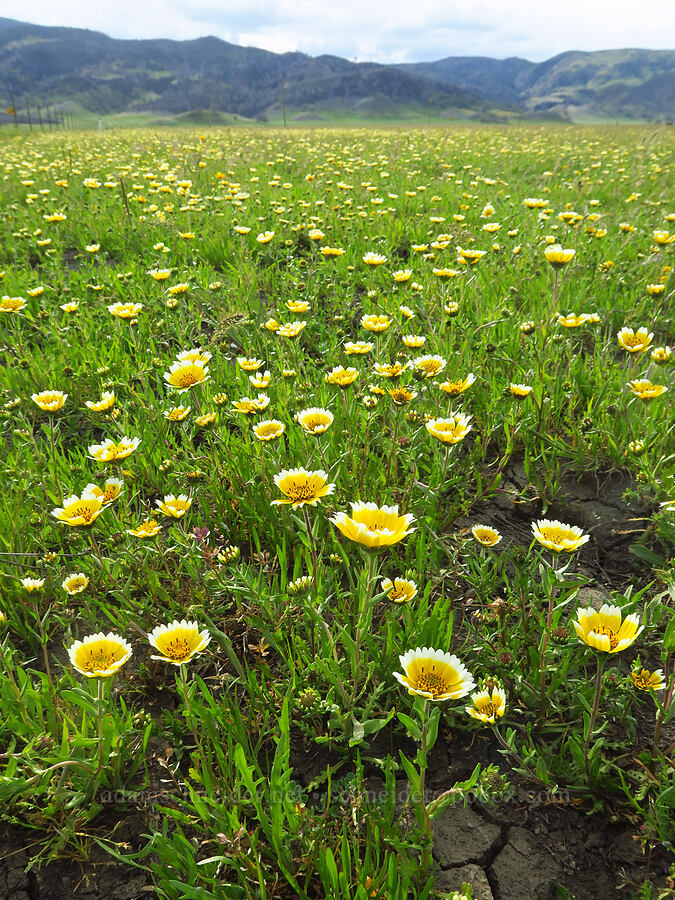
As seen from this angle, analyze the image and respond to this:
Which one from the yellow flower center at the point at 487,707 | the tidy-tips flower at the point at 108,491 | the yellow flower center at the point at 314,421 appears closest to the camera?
the yellow flower center at the point at 487,707

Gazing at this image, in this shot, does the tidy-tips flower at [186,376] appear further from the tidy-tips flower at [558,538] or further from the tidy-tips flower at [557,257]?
the tidy-tips flower at [557,257]

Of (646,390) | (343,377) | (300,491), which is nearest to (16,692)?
(300,491)

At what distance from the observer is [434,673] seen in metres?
1.21

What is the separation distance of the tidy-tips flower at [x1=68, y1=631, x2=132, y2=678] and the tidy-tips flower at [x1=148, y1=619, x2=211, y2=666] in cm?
8

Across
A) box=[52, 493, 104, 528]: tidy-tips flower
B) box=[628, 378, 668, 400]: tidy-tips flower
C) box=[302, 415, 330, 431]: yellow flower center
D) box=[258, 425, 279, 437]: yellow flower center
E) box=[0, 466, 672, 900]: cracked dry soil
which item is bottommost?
box=[0, 466, 672, 900]: cracked dry soil

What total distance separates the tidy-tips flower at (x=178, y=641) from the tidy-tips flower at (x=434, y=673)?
0.53 m

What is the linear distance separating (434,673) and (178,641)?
0.68 metres

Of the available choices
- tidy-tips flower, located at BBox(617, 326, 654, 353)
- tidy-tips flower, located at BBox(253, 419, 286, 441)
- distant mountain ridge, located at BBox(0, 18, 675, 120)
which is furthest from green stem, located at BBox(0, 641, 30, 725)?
distant mountain ridge, located at BBox(0, 18, 675, 120)

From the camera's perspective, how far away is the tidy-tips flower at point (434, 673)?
1.18 meters

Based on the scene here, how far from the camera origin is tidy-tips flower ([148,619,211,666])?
4.34 feet

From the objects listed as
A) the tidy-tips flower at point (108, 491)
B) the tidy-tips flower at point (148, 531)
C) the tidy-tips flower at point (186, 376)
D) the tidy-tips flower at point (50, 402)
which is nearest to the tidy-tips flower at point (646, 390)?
the tidy-tips flower at point (186, 376)

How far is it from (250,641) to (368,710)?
542 millimetres

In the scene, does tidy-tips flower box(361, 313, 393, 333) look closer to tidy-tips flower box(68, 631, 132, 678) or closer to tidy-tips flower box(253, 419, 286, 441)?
tidy-tips flower box(253, 419, 286, 441)

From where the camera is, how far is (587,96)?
623ft
